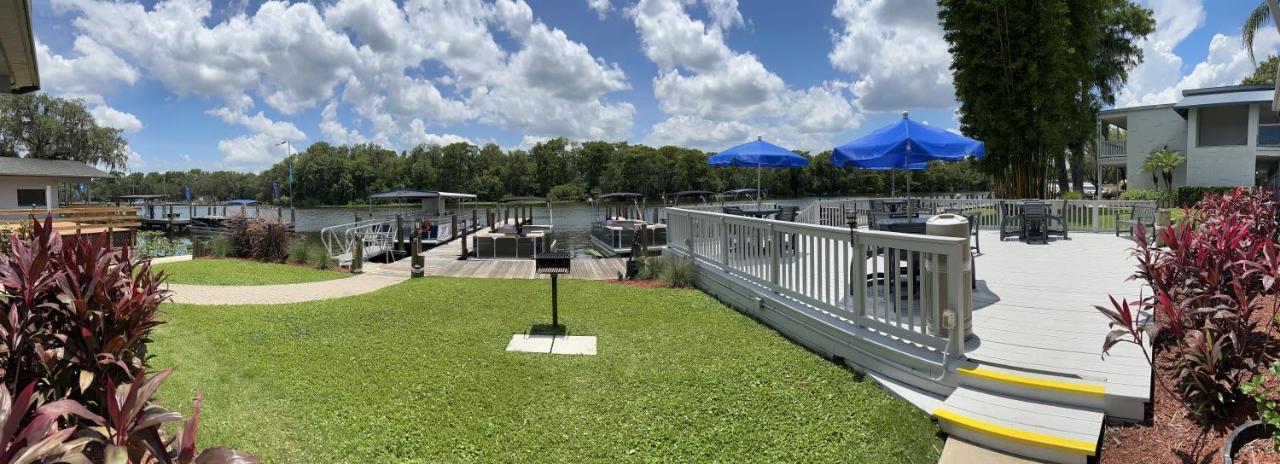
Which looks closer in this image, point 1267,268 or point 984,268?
point 1267,268

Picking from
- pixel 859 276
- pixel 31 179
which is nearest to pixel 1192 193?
pixel 859 276

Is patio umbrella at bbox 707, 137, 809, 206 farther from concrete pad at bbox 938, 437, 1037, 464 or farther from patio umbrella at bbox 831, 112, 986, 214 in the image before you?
concrete pad at bbox 938, 437, 1037, 464

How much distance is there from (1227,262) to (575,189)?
7487 centimetres

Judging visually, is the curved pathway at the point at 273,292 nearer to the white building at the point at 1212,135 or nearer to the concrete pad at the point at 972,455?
the concrete pad at the point at 972,455

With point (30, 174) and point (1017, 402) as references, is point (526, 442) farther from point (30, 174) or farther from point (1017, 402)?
point (30, 174)

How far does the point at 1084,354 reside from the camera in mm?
4016

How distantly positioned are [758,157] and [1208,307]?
32.2 ft

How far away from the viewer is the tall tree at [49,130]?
1774 inches

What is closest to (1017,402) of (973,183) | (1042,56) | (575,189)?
(1042,56)

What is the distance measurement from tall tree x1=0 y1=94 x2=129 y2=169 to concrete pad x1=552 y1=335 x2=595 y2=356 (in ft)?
196

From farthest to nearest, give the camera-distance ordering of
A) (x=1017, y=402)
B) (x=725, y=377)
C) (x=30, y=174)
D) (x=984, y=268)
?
1. (x=30, y=174)
2. (x=984, y=268)
3. (x=725, y=377)
4. (x=1017, y=402)

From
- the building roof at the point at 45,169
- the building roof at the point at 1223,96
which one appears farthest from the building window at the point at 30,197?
the building roof at the point at 1223,96

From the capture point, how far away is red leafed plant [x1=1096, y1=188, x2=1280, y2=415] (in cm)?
304

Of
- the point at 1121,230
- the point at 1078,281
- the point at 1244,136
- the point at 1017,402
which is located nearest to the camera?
the point at 1017,402
